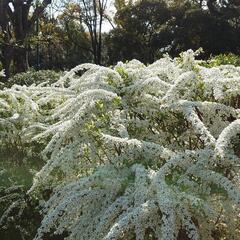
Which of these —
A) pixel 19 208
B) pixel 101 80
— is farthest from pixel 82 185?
pixel 19 208

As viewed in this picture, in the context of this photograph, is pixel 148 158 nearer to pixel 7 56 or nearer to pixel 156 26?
pixel 7 56

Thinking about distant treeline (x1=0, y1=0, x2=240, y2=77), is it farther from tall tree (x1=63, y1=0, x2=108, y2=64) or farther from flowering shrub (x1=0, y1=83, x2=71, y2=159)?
flowering shrub (x1=0, y1=83, x2=71, y2=159)

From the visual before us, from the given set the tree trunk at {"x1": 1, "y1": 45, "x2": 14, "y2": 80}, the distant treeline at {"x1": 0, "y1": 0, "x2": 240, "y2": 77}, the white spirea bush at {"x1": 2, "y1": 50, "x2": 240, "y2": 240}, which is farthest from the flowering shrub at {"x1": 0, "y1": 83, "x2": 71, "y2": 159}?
the distant treeline at {"x1": 0, "y1": 0, "x2": 240, "y2": 77}

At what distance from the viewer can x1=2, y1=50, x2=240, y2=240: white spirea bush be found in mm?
3123

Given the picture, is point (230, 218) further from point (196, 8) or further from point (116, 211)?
point (196, 8)

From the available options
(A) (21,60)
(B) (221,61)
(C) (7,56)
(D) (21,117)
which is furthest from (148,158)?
(A) (21,60)

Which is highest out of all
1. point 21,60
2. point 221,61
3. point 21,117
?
point 221,61

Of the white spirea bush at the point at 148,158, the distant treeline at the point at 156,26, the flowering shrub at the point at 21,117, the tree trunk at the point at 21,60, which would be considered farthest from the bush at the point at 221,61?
the distant treeline at the point at 156,26

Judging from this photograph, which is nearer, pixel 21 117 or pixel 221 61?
pixel 21 117

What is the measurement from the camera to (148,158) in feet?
11.6

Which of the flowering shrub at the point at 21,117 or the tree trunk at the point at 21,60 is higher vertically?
the flowering shrub at the point at 21,117

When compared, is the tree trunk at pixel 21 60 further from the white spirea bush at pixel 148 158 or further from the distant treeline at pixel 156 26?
the white spirea bush at pixel 148 158

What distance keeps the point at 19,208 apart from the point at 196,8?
92.7 feet

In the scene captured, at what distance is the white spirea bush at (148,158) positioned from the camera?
10.2 feet
